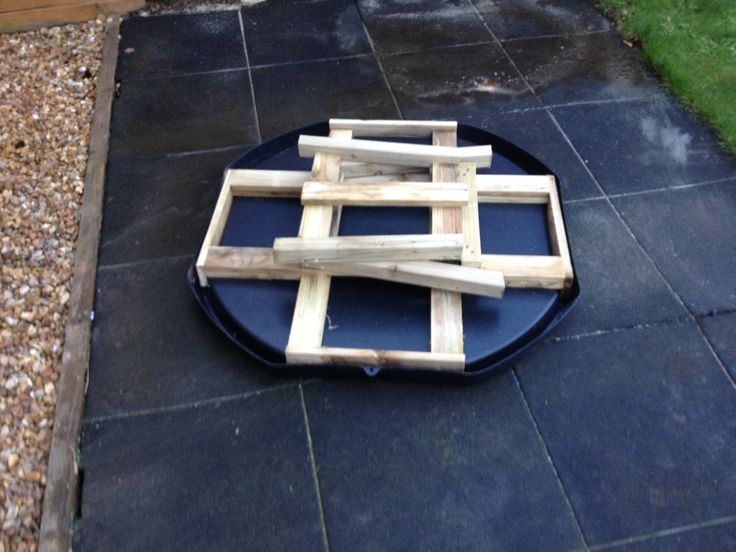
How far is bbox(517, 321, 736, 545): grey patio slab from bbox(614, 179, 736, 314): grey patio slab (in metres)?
0.24

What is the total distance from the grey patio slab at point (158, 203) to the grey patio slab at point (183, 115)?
0.40ft

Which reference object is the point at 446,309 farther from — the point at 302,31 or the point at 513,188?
the point at 302,31

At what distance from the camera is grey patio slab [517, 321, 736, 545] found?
211cm

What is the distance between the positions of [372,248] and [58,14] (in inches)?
151

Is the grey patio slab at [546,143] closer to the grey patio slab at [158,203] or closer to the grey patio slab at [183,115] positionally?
the grey patio slab at [183,115]

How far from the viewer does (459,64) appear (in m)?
4.11

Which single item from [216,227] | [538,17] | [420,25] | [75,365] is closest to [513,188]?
[216,227]

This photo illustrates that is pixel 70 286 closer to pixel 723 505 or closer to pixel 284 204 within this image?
pixel 284 204

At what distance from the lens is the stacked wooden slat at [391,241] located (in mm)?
2330

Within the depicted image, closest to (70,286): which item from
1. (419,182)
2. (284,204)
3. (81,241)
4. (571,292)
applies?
(81,241)

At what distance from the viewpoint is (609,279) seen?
2.80 metres

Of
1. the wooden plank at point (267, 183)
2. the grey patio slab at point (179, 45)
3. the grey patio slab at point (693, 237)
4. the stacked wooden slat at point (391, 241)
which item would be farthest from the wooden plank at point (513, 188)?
the grey patio slab at point (179, 45)

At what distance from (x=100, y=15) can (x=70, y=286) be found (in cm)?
288

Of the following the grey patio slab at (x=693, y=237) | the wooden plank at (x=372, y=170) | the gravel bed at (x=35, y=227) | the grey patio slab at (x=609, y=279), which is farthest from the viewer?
the wooden plank at (x=372, y=170)
